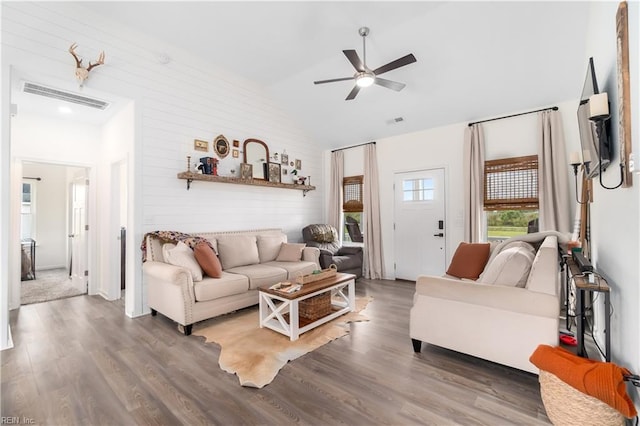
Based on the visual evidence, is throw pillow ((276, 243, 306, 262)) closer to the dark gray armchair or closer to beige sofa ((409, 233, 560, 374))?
the dark gray armchair

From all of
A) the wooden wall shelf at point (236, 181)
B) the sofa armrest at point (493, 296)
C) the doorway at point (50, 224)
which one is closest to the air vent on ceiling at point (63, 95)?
the wooden wall shelf at point (236, 181)

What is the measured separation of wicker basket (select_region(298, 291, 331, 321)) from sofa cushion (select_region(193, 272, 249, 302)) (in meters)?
0.81

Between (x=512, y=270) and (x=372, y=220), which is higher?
(x=372, y=220)

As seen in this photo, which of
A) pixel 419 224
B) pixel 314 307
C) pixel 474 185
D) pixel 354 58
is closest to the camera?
pixel 354 58

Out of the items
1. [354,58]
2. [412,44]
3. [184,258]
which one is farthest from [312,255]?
[412,44]

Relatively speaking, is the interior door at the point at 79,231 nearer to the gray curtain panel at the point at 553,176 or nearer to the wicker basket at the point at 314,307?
the wicker basket at the point at 314,307

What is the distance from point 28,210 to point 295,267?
654 cm

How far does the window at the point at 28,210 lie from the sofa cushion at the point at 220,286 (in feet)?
19.2

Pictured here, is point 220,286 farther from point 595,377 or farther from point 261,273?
point 595,377

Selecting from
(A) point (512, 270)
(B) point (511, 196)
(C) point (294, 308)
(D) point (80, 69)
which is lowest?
(C) point (294, 308)

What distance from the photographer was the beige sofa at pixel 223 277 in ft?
10.3

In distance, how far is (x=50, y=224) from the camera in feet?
22.1

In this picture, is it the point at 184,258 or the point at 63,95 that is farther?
the point at 63,95

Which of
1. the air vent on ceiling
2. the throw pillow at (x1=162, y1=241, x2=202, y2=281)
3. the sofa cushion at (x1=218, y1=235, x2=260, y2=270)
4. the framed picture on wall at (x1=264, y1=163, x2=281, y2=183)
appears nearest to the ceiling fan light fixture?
the framed picture on wall at (x1=264, y1=163, x2=281, y2=183)
